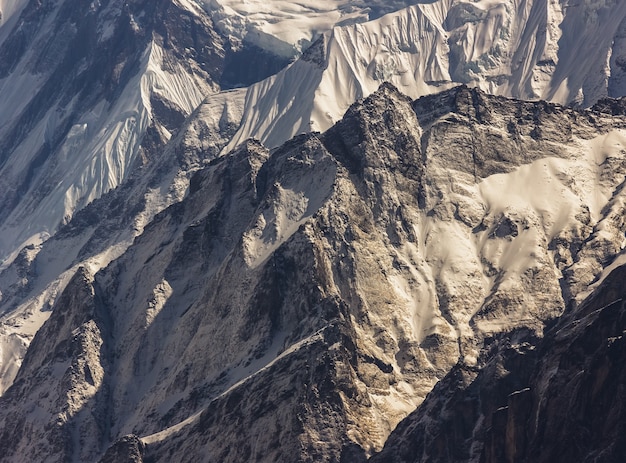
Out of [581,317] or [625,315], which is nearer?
[625,315]

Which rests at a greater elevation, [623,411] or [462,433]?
[462,433]

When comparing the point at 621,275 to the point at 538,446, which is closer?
the point at 538,446

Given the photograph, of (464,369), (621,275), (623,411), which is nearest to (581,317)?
(621,275)

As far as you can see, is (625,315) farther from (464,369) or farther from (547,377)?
(464,369)

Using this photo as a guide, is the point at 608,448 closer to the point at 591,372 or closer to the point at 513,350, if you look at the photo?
the point at 591,372

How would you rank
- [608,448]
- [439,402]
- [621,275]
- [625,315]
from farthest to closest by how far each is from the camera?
1. [439,402]
2. [621,275]
3. [625,315]
4. [608,448]

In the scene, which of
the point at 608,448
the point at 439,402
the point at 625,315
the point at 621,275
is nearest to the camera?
the point at 608,448

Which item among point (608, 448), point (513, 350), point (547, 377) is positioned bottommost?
point (608, 448)

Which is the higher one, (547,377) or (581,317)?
(581,317)

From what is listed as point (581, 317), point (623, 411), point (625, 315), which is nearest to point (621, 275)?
point (581, 317)
